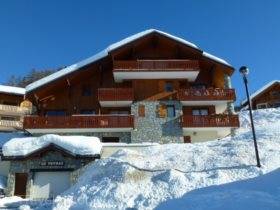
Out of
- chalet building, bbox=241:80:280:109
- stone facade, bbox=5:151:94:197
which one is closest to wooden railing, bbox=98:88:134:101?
stone facade, bbox=5:151:94:197

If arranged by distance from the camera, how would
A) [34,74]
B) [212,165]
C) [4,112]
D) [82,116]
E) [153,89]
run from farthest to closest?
[34,74] < [4,112] < [153,89] < [82,116] < [212,165]

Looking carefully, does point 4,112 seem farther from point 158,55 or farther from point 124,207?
point 124,207

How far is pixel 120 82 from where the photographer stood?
32.9 meters

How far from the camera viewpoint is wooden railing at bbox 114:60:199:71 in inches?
1219

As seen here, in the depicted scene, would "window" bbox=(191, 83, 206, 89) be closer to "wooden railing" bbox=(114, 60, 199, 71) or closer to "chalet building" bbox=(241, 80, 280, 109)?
"wooden railing" bbox=(114, 60, 199, 71)

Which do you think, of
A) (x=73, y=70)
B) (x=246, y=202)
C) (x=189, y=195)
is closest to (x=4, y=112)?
(x=73, y=70)

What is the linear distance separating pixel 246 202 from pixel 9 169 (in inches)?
717

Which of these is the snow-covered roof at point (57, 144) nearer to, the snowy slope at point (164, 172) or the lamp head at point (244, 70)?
the snowy slope at point (164, 172)

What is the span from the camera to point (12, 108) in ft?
140

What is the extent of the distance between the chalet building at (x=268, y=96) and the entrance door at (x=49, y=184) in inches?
1174

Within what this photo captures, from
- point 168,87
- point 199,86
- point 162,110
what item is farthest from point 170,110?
point 199,86

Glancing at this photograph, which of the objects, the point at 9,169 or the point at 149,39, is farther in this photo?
the point at 149,39

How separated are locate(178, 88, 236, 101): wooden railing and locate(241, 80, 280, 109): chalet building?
54.0ft

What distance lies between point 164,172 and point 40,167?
31.6 ft
